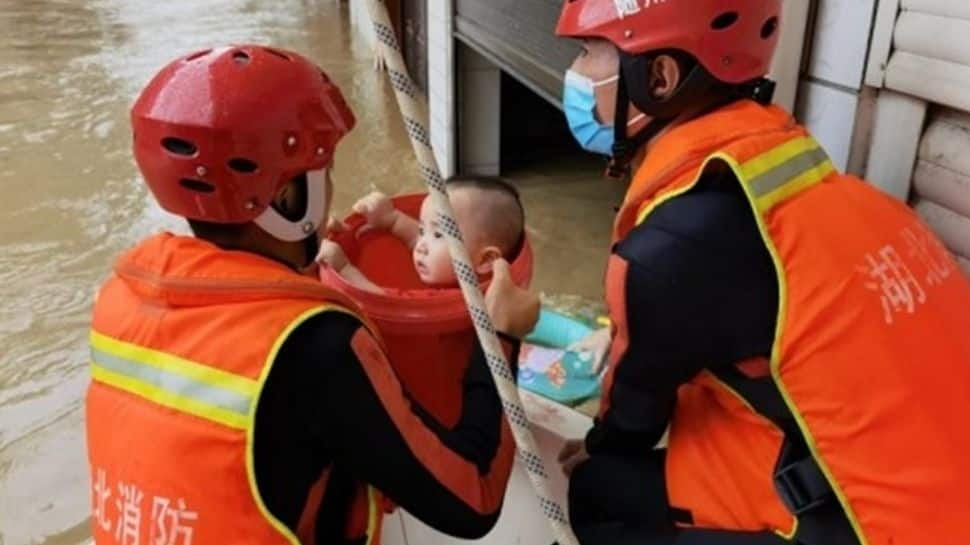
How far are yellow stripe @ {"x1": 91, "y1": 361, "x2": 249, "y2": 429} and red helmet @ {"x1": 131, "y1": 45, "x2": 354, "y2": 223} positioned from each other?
24cm

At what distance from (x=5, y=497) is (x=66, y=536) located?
30 centimetres

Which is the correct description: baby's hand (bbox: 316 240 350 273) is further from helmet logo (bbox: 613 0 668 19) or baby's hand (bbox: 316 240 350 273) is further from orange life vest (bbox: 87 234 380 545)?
helmet logo (bbox: 613 0 668 19)

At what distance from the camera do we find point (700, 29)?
4.74ft

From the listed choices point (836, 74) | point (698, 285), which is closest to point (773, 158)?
point (698, 285)

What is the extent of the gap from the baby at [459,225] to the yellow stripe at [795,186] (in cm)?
66

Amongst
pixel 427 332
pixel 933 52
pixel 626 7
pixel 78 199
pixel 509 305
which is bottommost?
pixel 78 199

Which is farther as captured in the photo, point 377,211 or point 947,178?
point 377,211

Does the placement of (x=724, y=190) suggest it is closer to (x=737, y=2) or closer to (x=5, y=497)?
(x=737, y=2)

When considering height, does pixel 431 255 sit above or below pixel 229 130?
below

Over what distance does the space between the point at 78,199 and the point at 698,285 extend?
186 inches

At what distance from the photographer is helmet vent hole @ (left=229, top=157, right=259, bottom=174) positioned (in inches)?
51.1

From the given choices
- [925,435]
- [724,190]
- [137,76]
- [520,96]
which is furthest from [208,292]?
[137,76]

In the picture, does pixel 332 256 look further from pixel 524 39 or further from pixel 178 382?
pixel 524 39

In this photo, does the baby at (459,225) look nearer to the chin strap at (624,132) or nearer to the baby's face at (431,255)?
the baby's face at (431,255)
